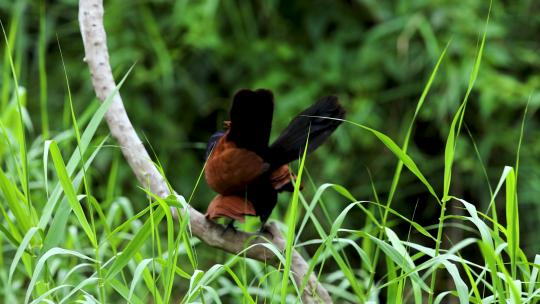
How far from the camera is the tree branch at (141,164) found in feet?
3.67

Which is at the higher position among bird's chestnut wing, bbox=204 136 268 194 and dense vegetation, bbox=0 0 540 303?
bird's chestnut wing, bbox=204 136 268 194

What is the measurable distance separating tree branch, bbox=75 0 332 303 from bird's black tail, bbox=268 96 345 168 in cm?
13

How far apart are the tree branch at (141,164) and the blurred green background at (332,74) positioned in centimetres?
125

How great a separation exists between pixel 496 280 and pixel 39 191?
4.34 feet

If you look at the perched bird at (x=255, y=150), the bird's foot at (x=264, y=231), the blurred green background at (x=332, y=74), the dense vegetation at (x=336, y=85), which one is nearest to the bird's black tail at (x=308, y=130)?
the perched bird at (x=255, y=150)

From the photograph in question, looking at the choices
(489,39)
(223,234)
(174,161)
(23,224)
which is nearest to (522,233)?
(489,39)

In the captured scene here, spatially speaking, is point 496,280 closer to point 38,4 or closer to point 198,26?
point 198,26

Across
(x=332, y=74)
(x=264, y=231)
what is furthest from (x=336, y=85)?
(x=264, y=231)

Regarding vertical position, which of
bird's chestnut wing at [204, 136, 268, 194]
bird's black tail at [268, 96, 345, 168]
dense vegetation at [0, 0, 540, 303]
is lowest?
dense vegetation at [0, 0, 540, 303]

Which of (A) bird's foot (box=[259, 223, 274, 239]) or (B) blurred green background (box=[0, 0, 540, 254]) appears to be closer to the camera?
(A) bird's foot (box=[259, 223, 274, 239])

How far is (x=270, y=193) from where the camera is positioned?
113 centimetres

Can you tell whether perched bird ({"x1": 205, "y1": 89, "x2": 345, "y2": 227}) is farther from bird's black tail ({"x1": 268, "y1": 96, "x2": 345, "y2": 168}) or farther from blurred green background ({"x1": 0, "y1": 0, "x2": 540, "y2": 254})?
blurred green background ({"x1": 0, "y1": 0, "x2": 540, "y2": 254})

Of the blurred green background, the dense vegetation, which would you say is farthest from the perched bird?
the blurred green background

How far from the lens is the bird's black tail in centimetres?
107
